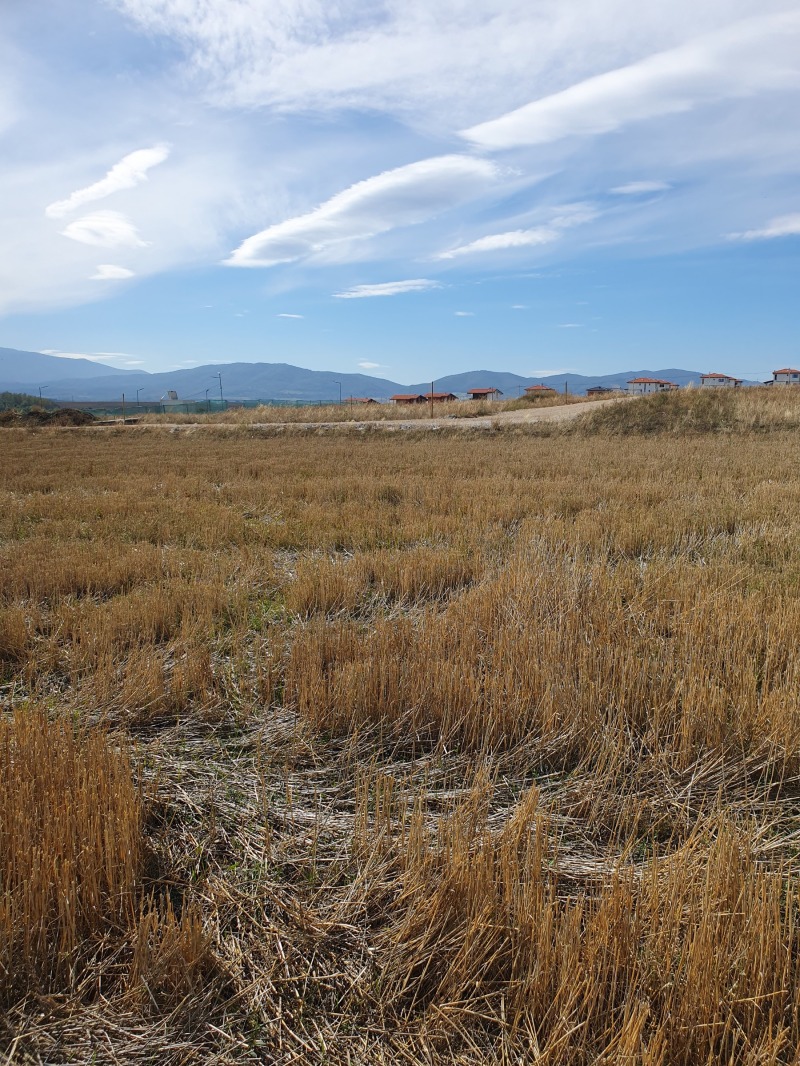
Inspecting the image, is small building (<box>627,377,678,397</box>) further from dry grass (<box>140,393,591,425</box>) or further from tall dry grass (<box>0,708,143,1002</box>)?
tall dry grass (<box>0,708,143,1002</box>)

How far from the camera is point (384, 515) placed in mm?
10398

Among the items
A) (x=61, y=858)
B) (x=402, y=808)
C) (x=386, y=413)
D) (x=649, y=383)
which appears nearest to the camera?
(x=61, y=858)

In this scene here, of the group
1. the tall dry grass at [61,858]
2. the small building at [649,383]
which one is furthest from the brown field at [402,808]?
the small building at [649,383]

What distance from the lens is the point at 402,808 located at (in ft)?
10.0

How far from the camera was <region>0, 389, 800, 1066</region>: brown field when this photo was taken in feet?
6.82

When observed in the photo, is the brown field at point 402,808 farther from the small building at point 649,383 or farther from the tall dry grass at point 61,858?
the small building at point 649,383

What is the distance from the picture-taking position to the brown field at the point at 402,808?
208 cm

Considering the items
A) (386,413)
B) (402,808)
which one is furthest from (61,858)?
(386,413)

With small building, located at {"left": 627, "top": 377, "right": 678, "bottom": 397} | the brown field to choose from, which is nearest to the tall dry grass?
the brown field

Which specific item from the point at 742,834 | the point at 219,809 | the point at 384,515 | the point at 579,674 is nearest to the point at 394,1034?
the point at 219,809

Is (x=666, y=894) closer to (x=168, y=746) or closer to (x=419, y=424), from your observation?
(x=168, y=746)

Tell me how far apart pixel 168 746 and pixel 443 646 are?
6.59 ft

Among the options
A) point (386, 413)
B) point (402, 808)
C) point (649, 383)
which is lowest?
point (402, 808)

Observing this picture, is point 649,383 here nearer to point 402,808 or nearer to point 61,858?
point 402,808
